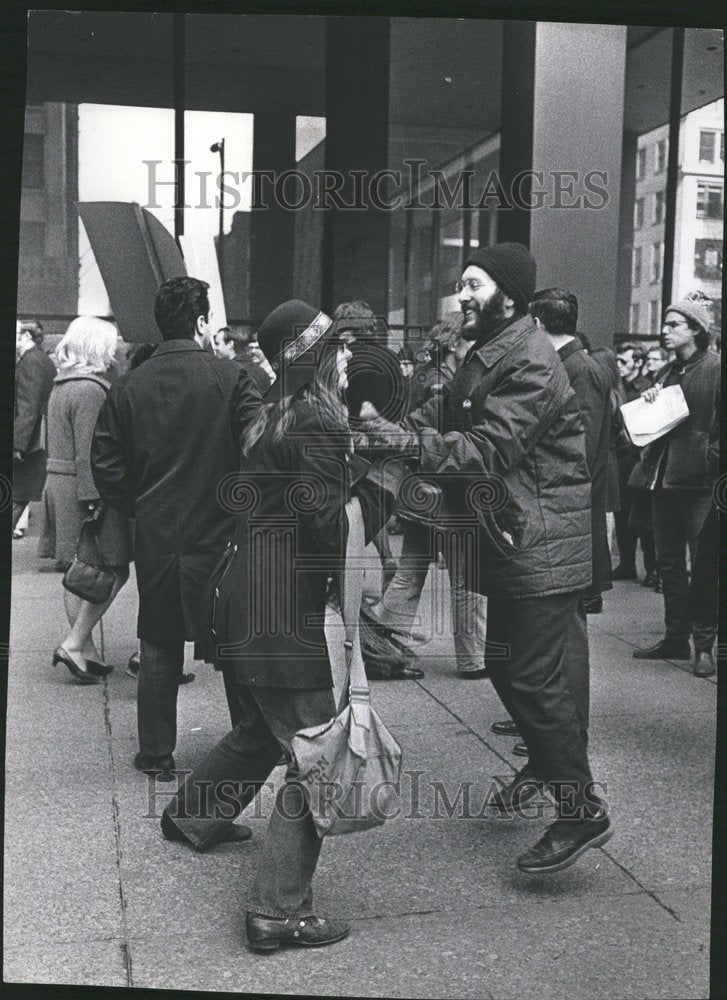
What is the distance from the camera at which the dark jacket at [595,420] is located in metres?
5.22

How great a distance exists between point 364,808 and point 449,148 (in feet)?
23.3

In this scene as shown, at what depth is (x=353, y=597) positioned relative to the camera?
3512 millimetres

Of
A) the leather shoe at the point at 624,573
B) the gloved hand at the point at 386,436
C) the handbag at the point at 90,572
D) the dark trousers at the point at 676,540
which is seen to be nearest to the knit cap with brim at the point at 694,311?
the dark trousers at the point at 676,540

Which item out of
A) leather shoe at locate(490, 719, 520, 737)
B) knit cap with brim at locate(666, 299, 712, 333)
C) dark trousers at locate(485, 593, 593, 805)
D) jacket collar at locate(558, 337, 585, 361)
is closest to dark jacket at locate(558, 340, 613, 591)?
jacket collar at locate(558, 337, 585, 361)

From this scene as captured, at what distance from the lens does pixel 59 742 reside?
5.23 metres

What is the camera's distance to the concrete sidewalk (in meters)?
3.33

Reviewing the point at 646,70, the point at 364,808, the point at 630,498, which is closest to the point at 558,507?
the point at 364,808

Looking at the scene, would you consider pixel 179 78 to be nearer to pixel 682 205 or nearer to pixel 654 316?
pixel 682 205

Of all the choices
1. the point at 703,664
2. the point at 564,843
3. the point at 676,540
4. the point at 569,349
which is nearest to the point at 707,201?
the point at 676,540

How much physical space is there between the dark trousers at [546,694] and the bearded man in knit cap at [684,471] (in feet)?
8.46

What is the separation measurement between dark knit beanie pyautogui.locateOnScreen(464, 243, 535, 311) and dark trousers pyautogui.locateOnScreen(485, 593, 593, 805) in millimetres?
1051

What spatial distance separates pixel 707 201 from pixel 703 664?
434 cm

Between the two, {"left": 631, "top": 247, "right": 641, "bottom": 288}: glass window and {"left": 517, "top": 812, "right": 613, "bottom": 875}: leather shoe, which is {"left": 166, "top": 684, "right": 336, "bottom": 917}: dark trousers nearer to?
{"left": 517, "top": 812, "right": 613, "bottom": 875}: leather shoe

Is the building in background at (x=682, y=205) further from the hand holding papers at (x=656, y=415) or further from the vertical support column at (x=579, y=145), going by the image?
the hand holding papers at (x=656, y=415)
